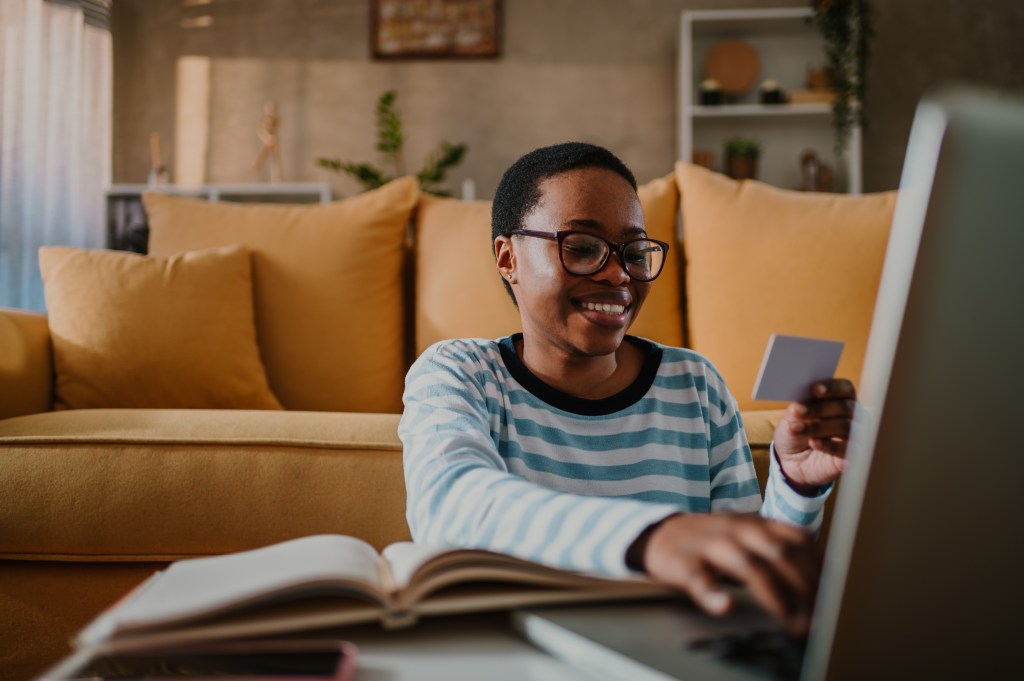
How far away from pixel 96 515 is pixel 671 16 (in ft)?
10.7

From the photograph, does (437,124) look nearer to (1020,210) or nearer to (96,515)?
(96,515)

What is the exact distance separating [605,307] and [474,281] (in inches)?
34.4

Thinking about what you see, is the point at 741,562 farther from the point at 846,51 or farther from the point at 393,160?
the point at 393,160

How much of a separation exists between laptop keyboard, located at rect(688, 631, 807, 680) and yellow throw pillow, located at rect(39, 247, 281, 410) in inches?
55.7

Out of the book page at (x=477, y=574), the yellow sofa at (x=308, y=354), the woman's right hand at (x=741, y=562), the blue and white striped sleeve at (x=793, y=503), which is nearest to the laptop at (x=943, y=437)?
the woman's right hand at (x=741, y=562)

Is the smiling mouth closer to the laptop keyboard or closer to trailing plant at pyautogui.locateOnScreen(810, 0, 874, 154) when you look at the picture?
the laptop keyboard

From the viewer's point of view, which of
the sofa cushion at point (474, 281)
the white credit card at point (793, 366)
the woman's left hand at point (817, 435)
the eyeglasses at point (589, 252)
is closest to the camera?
the white credit card at point (793, 366)

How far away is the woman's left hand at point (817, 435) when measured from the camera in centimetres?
71

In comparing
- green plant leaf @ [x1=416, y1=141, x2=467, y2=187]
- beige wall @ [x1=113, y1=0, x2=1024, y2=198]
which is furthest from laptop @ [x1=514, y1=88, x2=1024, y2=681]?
beige wall @ [x1=113, y1=0, x2=1024, y2=198]

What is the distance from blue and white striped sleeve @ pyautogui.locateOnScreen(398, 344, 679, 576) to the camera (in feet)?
1.55

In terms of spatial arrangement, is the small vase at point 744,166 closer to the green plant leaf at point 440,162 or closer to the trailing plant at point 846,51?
the trailing plant at point 846,51

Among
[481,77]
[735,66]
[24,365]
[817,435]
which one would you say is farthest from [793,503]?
[481,77]

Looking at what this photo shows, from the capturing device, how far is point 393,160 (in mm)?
3648

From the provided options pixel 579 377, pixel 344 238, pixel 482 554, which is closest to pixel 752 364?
pixel 579 377
